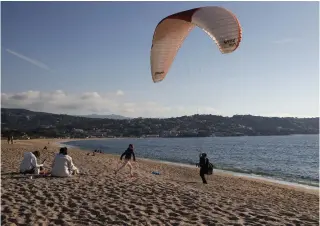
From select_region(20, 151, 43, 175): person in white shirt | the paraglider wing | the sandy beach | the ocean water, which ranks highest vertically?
the paraglider wing

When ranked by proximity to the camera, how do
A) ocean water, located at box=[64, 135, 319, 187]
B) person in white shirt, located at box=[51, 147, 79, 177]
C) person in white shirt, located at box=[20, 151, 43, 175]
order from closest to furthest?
person in white shirt, located at box=[51, 147, 79, 177], person in white shirt, located at box=[20, 151, 43, 175], ocean water, located at box=[64, 135, 319, 187]

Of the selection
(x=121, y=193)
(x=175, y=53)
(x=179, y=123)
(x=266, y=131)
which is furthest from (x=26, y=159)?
(x=266, y=131)

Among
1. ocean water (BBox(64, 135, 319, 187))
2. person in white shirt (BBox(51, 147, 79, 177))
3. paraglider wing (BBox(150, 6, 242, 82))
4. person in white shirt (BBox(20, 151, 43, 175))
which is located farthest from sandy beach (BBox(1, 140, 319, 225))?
ocean water (BBox(64, 135, 319, 187))

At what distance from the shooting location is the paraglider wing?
8430 millimetres

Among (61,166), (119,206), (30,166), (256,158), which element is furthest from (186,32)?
(256,158)

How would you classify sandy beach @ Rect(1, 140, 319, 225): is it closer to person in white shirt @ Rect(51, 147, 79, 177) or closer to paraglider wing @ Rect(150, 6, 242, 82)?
person in white shirt @ Rect(51, 147, 79, 177)

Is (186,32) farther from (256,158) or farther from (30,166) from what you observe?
(256,158)

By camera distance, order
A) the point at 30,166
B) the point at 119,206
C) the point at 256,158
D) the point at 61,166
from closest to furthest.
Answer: the point at 119,206
the point at 61,166
the point at 30,166
the point at 256,158

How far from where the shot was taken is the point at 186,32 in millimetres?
10344

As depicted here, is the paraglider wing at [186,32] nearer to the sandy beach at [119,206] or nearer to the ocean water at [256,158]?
the sandy beach at [119,206]

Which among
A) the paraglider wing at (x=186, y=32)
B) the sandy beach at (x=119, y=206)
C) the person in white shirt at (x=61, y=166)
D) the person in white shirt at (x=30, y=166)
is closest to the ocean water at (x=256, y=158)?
the sandy beach at (x=119, y=206)

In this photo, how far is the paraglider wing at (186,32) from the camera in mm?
8430

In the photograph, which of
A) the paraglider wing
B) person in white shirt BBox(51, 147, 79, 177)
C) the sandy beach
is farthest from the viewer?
person in white shirt BBox(51, 147, 79, 177)

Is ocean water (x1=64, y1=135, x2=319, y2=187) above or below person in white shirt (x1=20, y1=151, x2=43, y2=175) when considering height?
below
